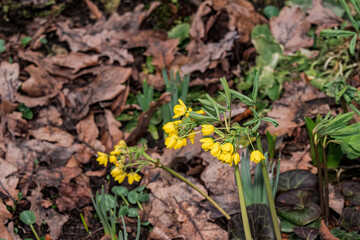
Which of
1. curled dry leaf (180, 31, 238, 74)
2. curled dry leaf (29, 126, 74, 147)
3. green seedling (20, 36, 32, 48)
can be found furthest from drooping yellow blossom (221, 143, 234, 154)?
green seedling (20, 36, 32, 48)

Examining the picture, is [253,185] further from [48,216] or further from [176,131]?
[48,216]

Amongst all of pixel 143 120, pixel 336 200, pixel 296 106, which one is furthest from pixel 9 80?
pixel 336 200

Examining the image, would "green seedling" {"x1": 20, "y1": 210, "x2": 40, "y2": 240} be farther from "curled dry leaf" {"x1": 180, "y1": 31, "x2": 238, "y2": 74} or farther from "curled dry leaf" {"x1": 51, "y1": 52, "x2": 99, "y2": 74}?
"curled dry leaf" {"x1": 180, "y1": 31, "x2": 238, "y2": 74}

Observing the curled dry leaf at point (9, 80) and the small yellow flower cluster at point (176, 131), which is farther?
the curled dry leaf at point (9, 80)

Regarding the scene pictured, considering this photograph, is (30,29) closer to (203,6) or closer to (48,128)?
(48,128)

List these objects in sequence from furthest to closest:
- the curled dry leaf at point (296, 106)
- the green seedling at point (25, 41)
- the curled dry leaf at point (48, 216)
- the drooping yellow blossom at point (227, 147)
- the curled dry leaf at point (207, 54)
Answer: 1. the green seedling at point (25, 41)
2. the curled dry leaf at point (207, 54)
3. the curled dry leaf at point (296, 106)
4. the curled dry leaf at point (48, 216)
5. the drooping yellow blossom at point (227, 147)

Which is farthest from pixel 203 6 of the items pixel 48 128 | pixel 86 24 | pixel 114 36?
pixel 48 128

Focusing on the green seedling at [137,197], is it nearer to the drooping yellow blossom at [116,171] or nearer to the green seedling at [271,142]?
the drooping yellow blossom at [116,171]

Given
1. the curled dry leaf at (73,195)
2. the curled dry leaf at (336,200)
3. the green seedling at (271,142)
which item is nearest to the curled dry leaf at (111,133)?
the curled dry leaf at (73,195)
